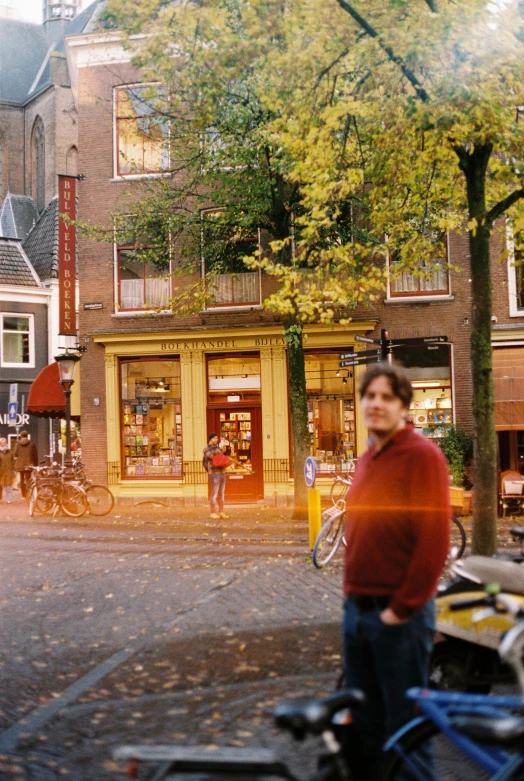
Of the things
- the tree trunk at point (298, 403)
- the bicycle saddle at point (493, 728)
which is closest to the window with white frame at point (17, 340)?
the tree trunk at point (298, 403)

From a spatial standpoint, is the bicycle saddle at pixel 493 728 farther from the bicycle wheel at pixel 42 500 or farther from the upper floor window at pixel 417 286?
the upper floor window at pixel 417 286

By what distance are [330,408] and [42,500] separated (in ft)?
23.6

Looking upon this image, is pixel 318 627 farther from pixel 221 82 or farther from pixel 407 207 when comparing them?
pixel 221 82

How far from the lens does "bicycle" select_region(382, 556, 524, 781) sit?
264 cm

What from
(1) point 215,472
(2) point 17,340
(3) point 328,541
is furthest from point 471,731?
(2) point 17,340

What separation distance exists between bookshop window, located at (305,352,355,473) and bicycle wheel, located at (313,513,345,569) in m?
9.54

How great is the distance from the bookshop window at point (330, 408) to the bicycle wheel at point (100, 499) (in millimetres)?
5032

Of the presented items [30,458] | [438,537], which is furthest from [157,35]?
[30,458]

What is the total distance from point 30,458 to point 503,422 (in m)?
12.7

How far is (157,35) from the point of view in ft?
37.3

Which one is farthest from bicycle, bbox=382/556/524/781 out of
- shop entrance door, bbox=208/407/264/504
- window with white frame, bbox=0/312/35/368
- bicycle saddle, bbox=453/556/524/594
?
window with white frame, bbox=0/312/35/368

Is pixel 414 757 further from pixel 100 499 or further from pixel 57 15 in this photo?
pixel 57 15

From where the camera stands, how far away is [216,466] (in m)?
17.8

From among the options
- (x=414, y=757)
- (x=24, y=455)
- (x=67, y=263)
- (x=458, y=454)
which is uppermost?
(x=67, y=263)
